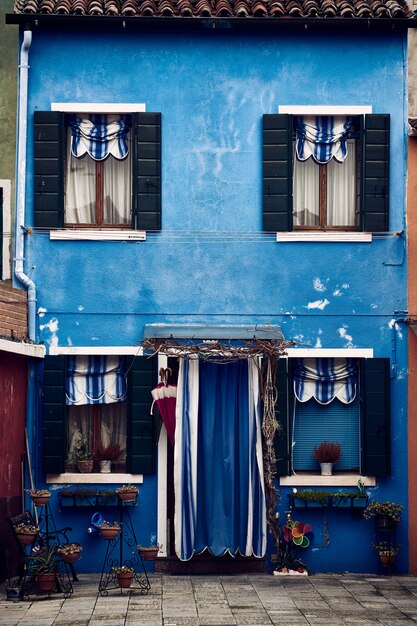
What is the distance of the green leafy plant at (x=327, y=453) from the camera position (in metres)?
16.0

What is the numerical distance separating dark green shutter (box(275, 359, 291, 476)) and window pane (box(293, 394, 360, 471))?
0.31 metres

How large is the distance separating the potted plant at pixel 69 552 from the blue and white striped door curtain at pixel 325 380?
3611mm

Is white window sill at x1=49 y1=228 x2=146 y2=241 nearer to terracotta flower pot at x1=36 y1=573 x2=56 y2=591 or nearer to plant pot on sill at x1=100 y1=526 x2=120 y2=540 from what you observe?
plant pot on sill at x1=100 y1=526 x2=120 y2=540

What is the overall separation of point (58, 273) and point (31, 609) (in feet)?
15.3

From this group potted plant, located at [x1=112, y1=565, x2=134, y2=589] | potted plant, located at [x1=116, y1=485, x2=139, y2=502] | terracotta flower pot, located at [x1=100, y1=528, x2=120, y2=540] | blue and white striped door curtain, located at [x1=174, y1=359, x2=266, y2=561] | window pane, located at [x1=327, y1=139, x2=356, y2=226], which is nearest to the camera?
potted plant, located at [x1=112, y1=565, x2=134, y2=589]

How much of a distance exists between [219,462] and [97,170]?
14.0 ft

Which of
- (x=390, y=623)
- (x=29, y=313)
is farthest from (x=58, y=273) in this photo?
(x=390, y=623)

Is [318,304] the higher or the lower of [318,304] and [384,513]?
the higher

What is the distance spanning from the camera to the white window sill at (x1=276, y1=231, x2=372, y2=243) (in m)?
16.1

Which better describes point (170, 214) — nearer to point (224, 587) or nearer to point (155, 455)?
point (155, 455)

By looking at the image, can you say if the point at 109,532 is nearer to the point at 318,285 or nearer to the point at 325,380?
the point at 325,380

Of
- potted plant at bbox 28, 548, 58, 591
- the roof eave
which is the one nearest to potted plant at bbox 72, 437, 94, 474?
potted plant at bbox 28, 548, 58, 591

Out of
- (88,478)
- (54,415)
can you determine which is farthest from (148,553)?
(54,415)

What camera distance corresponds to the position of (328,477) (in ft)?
52.4
